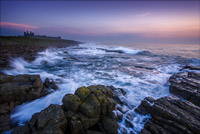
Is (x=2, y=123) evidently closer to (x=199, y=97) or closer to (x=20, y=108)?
(x=20, y=108)

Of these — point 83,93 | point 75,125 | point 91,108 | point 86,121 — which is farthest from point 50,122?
point 83,93

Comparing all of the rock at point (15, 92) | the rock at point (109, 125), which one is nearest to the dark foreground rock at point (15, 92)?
the rock at point (15, 92)

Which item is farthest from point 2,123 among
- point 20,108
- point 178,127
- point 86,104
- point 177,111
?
point 177,111

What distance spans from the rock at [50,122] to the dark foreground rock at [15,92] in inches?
59.8

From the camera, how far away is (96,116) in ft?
12.7

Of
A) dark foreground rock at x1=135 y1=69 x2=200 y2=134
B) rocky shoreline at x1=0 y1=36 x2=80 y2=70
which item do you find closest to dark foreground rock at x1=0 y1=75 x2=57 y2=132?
rocky shoreline at x1=0 y1=36 x2=80 y2=70

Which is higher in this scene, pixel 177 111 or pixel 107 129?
pixel 177 111

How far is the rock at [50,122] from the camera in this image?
310 centimetres

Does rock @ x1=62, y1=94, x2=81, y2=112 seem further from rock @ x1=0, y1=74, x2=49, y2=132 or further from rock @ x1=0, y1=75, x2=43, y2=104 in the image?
rock @ x1=0, y1=75, x2=43, y2=104

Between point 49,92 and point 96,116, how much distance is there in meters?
4.10

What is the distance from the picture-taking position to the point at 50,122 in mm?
3275

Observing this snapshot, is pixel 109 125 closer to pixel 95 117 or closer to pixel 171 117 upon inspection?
pixel 95 117

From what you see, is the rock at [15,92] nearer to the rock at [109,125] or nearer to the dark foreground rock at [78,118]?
the dark foreground rock at [78,118]

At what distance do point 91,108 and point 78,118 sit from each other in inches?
23.2
